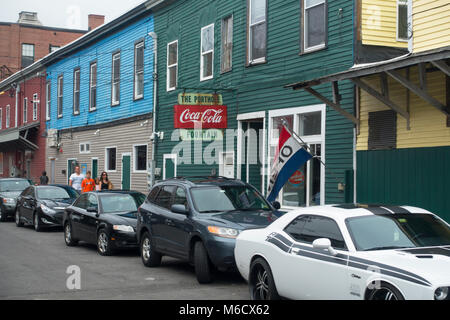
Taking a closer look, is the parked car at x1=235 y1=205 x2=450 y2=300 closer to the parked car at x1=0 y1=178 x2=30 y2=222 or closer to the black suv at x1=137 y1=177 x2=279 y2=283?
the black suv at x1=137 y1=177 x2=279 y2=283

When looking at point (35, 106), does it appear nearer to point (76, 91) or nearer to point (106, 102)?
point (76, 91)

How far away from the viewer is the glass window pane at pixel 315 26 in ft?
48.8

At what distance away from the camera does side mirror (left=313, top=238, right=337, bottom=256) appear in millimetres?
6812

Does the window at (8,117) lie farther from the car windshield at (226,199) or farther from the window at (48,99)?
the car windshield at (226,199)

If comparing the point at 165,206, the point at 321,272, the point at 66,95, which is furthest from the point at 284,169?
the point at 66,95

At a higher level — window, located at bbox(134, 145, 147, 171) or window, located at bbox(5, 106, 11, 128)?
window, located at bbox(5, 106, 11, 128)

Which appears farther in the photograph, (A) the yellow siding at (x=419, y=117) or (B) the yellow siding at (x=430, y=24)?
(A) the yellow siding at (x=419, y=117)

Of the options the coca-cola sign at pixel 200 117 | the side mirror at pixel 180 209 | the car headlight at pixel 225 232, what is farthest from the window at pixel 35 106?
the car headlight at pixel 225 232

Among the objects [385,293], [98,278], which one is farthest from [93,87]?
[385,293]

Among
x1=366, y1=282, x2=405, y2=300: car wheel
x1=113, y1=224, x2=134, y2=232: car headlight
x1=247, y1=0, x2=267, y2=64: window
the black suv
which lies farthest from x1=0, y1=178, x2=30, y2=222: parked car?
x1=366, y1=282, x2=405, y2=300: car wheel

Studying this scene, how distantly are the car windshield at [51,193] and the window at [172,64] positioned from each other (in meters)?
5.39

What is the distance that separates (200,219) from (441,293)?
5290mm

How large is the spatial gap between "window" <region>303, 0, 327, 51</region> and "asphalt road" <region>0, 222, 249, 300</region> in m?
6.37

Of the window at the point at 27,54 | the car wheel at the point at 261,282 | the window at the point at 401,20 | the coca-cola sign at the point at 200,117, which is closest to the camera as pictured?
the car wheel at the point at 261,282
